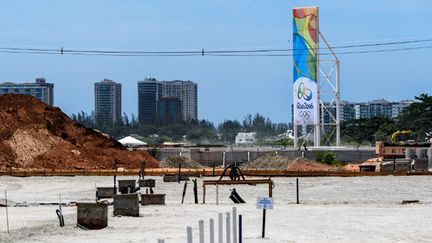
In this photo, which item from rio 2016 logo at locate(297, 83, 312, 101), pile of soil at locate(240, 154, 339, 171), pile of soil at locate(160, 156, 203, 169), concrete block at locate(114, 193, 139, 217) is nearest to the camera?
concrete block at locate(114, 193, 139, 217)

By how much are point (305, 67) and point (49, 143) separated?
35832 mm

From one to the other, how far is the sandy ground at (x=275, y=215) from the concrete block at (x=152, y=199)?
0.53 m

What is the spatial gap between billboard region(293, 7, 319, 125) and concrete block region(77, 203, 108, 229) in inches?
2993

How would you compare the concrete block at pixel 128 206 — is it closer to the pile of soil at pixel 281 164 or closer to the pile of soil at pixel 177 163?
the pile of soil at pixel 281 164

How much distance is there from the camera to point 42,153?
79.4m

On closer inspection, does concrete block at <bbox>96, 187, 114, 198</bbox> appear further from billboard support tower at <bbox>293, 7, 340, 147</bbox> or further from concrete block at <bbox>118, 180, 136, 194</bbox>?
billboard support tower at <bbox>293, 7, 340, 147</bbox>

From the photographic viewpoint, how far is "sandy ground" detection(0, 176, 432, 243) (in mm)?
29922

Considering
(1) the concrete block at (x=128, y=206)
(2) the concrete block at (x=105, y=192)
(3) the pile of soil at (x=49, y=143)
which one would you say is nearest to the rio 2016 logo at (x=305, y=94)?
(3) the pile of soil at (x=49, y=143)

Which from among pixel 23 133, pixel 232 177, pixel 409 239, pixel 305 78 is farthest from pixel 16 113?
pixel 409 239

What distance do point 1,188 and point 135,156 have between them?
27016 millimetres

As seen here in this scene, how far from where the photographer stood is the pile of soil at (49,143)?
7831cm

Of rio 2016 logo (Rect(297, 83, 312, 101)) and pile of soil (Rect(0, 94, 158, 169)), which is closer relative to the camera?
pile of soil (Rect(0, 94, 158, 169))

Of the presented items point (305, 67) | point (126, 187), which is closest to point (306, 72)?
point (305, 67)

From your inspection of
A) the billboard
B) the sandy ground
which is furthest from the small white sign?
the billboard
